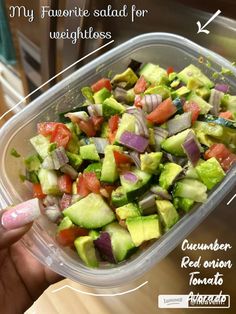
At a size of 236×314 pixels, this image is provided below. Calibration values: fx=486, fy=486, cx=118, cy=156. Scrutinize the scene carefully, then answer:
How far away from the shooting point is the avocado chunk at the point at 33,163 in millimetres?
771

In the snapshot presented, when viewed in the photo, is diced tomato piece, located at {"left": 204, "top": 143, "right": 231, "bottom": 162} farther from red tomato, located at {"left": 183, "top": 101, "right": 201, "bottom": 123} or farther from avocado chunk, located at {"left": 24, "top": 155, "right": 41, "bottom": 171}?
avocado chunk, located at {"left": 24, "top": 155, "right": 41, "bottom": 171}

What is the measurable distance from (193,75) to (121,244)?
1.09ft

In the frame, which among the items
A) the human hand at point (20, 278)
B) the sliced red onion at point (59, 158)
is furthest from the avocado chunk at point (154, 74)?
the human hand at point (20, 278)

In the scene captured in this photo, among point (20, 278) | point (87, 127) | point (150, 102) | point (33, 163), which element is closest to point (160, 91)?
point (150, 102)

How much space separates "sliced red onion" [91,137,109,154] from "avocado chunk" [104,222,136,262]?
13 centimetres

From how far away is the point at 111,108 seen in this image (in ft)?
2.55

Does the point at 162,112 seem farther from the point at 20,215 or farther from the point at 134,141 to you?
the point at 20,215

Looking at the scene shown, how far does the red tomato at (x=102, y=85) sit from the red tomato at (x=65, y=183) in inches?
7.0

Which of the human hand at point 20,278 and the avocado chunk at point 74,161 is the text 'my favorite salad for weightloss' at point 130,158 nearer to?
the avocado chunk at point 74,161

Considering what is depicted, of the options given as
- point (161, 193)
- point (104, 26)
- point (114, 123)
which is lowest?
point (161, 193)

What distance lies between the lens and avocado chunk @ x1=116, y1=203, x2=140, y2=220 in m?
0.68

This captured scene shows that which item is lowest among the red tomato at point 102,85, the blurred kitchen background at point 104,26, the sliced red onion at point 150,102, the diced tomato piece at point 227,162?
the diced tomato piece at point 227,162

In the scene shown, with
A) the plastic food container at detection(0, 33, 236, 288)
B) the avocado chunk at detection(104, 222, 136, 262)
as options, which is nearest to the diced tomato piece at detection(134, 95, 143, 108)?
→ the plastic food container at detection(0, 33, 236, 288)

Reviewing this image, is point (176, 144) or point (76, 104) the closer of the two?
point (176, 144)
